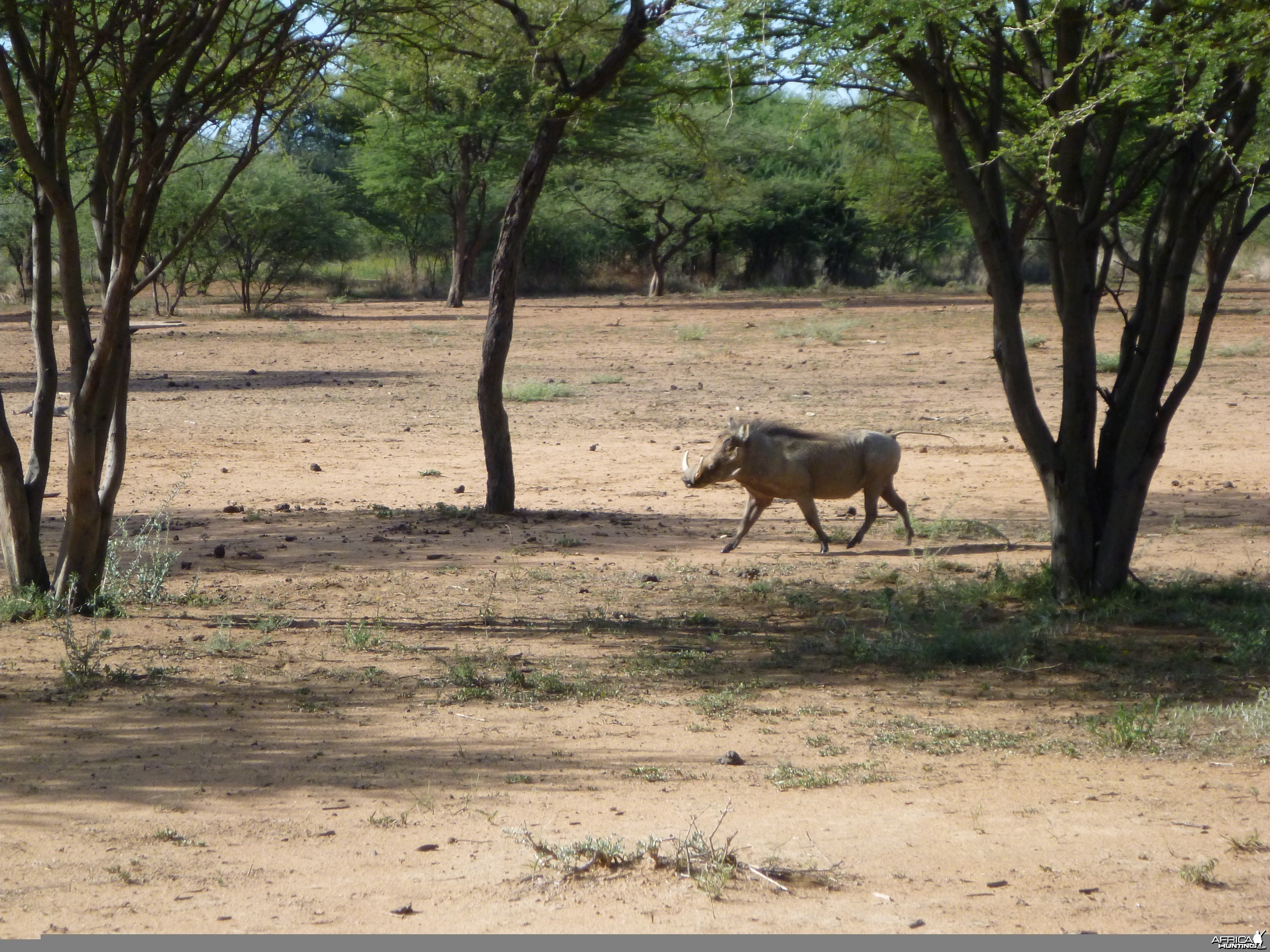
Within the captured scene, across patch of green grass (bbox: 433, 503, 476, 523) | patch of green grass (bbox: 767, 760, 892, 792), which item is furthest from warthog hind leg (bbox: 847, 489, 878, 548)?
patch of green grass (bbox: 767, 760, 892, 792)

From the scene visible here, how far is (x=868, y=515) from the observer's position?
10.7m

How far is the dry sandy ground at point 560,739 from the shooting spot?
3.73 m

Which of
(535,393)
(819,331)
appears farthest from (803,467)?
(819,331)

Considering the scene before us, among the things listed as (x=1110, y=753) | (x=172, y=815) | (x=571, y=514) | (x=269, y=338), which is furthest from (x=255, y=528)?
(x=269, y=338)

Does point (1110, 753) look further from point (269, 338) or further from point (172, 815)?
point (269, 338)

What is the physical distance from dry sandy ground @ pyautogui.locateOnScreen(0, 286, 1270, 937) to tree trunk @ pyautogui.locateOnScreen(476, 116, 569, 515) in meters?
0.40

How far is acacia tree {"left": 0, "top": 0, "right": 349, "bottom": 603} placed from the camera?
675 cm

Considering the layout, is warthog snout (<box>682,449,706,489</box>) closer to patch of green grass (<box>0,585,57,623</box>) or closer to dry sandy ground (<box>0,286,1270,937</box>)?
dry sandy ground (<box>0,286,1270,937</box>)

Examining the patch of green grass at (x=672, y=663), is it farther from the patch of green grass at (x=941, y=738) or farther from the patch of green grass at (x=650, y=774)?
the patch of green grass at (x=650, y=774)

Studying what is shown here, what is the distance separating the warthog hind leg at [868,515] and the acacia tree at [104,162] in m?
5.49

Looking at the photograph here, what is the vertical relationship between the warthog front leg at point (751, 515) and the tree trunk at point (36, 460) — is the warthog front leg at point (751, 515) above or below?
below

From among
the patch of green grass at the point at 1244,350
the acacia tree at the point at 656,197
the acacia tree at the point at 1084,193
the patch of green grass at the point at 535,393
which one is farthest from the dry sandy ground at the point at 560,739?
the acacia tree at the point at 656,197

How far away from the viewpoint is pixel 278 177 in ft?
139

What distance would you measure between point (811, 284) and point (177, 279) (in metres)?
25.3
